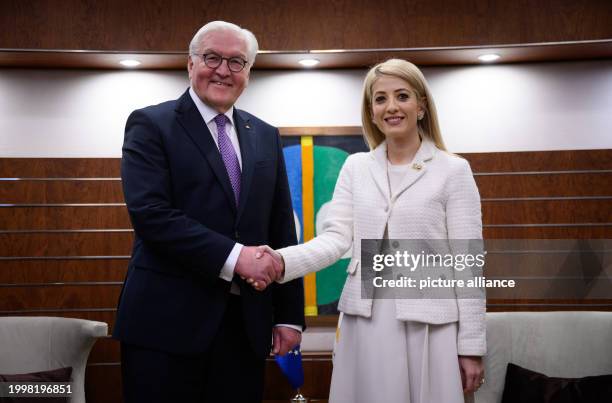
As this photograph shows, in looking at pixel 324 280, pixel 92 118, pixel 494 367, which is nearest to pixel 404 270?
pixel 494 367

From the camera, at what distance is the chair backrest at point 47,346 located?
10.5 feet

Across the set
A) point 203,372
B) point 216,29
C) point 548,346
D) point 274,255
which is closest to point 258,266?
point 274,255

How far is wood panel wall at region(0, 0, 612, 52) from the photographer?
380 cm

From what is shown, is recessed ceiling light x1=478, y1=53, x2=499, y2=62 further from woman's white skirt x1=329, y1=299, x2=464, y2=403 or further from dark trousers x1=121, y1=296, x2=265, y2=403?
dark trousers x1=121, y1=296, x2=265, y2=403

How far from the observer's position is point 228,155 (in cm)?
209

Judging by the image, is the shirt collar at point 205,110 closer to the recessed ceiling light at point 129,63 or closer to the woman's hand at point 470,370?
the woman's hand at point 470,370

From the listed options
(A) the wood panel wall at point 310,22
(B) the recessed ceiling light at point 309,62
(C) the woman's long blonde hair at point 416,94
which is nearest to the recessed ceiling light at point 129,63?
(A) the wood panel wall at point 310,22

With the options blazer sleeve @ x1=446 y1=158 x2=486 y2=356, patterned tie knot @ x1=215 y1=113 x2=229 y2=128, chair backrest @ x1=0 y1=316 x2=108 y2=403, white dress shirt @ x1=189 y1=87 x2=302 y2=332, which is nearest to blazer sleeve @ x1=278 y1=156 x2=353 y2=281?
white dress shirt @ x1=189 y1=87 x2=302 y2=332

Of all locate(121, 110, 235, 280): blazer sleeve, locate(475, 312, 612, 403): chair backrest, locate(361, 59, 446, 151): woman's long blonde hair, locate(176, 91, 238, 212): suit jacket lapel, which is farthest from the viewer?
locate(475, 312, 612, 403): chair backrest

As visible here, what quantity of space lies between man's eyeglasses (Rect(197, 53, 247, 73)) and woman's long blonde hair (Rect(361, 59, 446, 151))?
46 cm

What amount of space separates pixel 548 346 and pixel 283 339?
1409 mm

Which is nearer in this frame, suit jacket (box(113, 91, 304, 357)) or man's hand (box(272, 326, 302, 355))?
suit jacket (box(113, 91, 304, 357))

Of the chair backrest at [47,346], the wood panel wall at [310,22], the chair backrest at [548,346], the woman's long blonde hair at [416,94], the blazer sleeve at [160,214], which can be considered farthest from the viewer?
the wood panel wall at [310,22]

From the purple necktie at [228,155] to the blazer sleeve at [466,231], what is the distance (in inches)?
27.6
